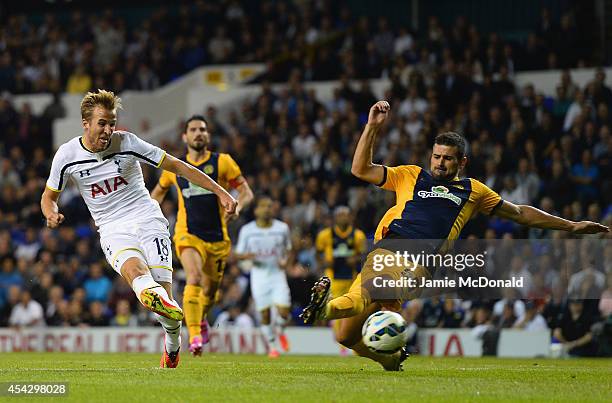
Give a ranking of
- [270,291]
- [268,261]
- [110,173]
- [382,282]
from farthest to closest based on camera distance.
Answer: [268,261]
[270,291]
[110,173]
[382,282]

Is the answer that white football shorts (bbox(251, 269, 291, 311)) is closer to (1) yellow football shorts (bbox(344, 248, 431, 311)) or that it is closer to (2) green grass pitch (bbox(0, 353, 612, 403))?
(2) green grass pitch (bbox(0, 353, 612, 403))

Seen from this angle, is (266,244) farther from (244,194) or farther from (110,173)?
(110,173)

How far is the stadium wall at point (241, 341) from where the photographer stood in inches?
674

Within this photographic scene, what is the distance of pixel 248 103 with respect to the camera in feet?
81.0

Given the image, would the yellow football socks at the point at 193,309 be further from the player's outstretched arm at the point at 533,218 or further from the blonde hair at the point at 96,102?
the player's outstretched arm at the point at 533,218

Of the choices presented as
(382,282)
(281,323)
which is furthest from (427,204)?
(281,323)

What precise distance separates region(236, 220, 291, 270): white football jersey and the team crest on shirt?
736 cm

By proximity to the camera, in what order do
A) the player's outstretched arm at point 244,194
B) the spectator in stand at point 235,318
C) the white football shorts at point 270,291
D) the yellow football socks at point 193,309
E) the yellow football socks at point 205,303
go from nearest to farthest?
the player's outstretched arm at point 244,194, the yellow football socks at point 193,309, the yellow football socks at point 205,303, the white football shorts at point 270,291, the spectator in stand at point 235,318

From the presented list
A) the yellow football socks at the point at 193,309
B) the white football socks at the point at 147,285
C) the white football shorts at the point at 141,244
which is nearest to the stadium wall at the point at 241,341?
the yellow football socks at the point at 193,309

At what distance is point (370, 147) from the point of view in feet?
32.2

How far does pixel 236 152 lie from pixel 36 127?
611 cm

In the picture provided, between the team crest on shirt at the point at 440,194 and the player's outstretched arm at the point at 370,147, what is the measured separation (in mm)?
450

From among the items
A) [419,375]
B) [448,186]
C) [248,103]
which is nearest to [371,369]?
[419,375]

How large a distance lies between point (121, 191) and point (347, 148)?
11516 mm
